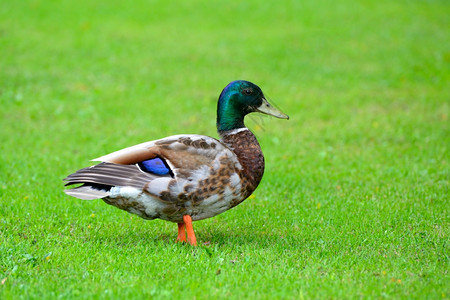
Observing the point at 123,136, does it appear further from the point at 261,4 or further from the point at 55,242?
the point at 261,4

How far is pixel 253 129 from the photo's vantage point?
36.3 feet

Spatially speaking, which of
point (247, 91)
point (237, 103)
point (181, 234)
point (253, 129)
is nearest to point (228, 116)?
point (237, 103)

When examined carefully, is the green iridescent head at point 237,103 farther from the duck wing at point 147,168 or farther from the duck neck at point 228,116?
the duck wing at point 147,168

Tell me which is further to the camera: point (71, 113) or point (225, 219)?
point (71, 113)

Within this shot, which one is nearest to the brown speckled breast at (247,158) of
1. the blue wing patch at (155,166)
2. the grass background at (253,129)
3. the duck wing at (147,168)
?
the duck wing at (147,168)

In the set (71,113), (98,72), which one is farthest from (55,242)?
(98,72)

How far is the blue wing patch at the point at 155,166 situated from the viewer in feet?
17.9

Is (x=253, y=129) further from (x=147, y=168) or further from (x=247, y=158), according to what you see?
(x=147, y=168)

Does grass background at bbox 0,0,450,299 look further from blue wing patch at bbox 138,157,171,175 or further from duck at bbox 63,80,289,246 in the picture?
blue wing patch at bbox 138,157,171,175

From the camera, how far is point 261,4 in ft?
69.7

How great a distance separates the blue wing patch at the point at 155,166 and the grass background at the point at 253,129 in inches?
27.3

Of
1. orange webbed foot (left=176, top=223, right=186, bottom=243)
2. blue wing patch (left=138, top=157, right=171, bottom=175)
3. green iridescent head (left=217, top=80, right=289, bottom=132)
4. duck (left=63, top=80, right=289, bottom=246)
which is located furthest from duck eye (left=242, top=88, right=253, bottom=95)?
orange webbed foot (left=176, top=223, right=186, bottom=243)

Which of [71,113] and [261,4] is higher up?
[261,4]

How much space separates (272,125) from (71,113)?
12.3 ft
